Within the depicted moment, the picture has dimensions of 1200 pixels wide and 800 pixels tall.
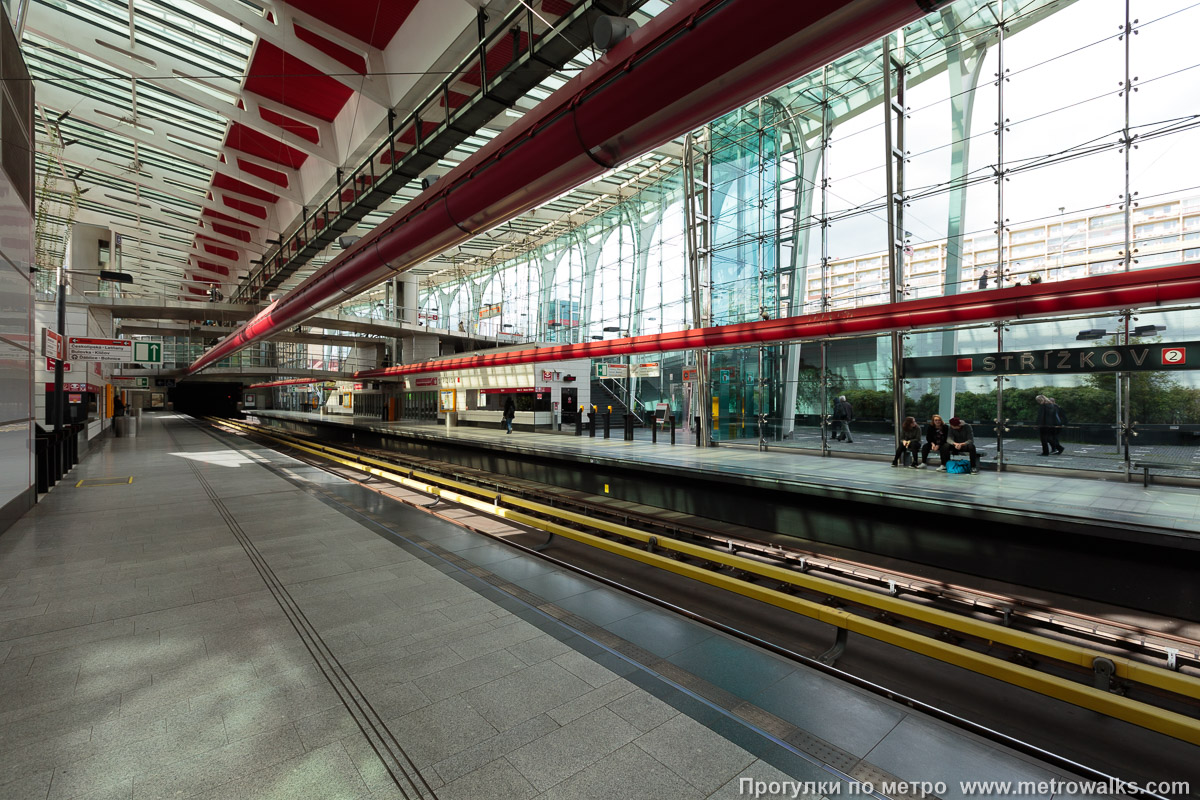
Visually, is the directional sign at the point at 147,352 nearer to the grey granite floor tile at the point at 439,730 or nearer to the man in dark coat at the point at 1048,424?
the grey granite floor tile at the point at 439,730

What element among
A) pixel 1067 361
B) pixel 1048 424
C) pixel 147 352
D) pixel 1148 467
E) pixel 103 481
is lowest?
pixel 103 481

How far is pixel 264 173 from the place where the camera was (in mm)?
Answer: 13469

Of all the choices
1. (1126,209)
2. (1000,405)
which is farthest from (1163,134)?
(1000,405)

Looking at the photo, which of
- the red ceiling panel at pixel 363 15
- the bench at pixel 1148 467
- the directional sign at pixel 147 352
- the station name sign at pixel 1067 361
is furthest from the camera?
the directional sign at pixel 147 352

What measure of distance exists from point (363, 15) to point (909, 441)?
11.8 meters

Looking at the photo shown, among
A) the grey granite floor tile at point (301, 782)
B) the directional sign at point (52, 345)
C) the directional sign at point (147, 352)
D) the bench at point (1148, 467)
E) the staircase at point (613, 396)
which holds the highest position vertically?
the directional sign at point (147, 352)

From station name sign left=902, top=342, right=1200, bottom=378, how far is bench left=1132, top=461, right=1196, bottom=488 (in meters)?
1.94

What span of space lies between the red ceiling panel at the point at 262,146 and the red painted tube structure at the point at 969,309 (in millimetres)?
8920

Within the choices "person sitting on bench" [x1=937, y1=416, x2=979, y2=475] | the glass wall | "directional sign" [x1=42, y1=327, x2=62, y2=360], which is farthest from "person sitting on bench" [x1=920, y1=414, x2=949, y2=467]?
"directional sign" [x1=42, y1=327, x2=62, y2=360]

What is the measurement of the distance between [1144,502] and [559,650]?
8.16m

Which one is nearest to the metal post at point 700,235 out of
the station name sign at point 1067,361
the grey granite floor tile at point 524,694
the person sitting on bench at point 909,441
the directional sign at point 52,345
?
the person sitting on bench at point 909,441

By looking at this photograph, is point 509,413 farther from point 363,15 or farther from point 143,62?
point 363,15

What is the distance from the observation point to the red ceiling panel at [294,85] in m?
8.34

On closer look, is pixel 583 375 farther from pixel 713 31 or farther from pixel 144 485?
pixel 713 31
